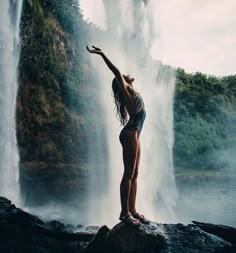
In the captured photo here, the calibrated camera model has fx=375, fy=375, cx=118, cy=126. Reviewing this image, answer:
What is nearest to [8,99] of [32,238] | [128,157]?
[32,238]

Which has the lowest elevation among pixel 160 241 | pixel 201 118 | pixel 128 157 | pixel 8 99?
pixel 160 241

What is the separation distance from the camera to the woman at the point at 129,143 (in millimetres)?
5535

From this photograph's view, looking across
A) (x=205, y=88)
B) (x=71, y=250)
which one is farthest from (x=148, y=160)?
(x=205, y=88)

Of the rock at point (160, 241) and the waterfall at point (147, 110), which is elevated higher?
the waterfall at point (147, 110)

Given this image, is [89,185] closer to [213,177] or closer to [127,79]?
[213,177]

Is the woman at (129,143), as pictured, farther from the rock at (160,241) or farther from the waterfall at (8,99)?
the waterfall at (8,99)

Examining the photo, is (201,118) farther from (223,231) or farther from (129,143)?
(129,143)

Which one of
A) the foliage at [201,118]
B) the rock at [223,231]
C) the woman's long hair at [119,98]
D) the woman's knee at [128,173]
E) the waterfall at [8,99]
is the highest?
the foliage at [201,118]

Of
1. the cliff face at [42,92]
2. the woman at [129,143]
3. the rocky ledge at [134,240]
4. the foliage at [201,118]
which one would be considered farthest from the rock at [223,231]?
the foliage at [201,118]

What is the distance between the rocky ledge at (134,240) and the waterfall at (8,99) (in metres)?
9.50

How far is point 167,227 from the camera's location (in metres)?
5.77

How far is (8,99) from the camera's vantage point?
17203 mm

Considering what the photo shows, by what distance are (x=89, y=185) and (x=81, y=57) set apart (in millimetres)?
9494

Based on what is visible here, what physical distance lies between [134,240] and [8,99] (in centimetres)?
1328
